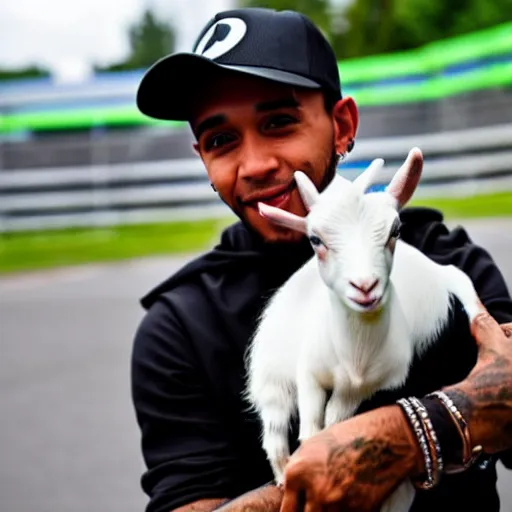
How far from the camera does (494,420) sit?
1147 mm

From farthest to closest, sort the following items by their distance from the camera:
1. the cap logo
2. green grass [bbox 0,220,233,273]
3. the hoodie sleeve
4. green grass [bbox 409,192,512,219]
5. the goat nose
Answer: green grass [bbox 0,220,233,273]
green grass [bbox 409,192,512,219]
the hoodie sleeve
the cap logo
the goat nose

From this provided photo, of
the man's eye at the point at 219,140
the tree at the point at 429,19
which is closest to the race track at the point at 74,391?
the man's eye at the point at 219,140

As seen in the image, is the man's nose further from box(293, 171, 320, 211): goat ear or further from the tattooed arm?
the tattooed arm

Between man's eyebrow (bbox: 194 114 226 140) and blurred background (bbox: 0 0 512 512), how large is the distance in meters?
1.25

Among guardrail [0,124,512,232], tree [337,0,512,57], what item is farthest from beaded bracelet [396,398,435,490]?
tree [337,0,512,57]

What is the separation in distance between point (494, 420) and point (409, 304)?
0.17 m

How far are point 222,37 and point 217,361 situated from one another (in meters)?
0.47

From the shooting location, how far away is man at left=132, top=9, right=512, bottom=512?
3.68 ft

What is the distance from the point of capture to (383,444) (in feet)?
3.67

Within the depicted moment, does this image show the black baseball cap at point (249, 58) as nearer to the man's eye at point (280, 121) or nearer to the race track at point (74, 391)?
the man's eye at point (280, 121)

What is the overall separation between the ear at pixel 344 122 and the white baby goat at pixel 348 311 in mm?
263

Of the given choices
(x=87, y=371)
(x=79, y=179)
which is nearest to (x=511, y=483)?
(x=87, y=371)

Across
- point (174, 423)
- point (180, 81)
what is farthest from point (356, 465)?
point (180, 81)

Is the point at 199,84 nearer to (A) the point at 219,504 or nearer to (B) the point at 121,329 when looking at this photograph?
(A) the point at 219,504
